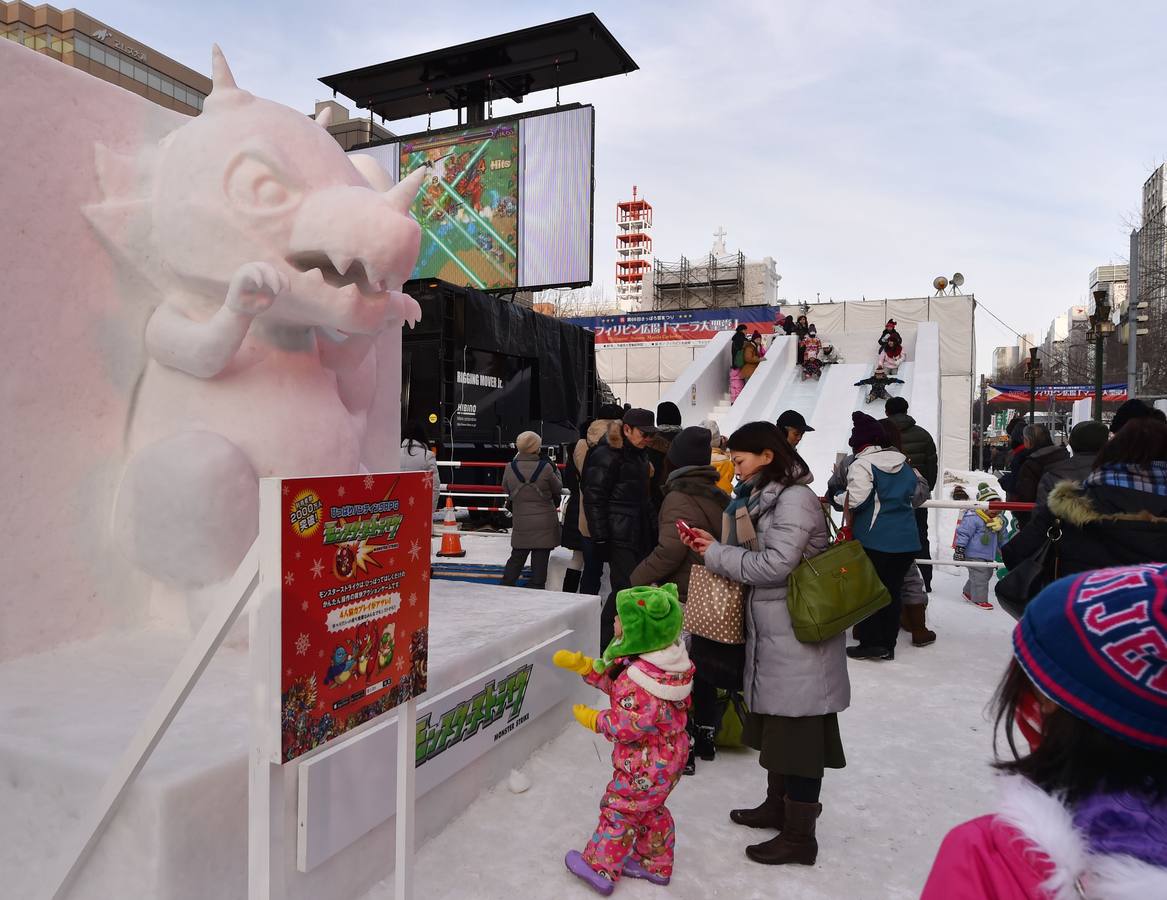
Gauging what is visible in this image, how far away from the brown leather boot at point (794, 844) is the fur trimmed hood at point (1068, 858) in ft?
6.45

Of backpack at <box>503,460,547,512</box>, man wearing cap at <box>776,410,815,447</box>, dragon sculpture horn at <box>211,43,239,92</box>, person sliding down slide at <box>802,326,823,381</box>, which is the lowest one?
backpack at <box>503,460,547,512</box>

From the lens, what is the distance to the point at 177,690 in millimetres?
1654

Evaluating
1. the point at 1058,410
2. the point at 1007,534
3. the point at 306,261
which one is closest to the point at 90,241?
the point at 306,261

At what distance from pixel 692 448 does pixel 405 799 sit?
2.20 meters

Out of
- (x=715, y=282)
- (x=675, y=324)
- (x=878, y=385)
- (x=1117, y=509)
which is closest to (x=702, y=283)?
(x=715, y=282)

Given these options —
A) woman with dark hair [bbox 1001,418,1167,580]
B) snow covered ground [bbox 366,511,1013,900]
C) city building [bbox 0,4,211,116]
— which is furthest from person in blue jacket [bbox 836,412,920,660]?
city building [bbox 0,4,211,116]

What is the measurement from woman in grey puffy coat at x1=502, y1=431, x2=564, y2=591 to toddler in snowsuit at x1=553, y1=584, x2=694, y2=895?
3414 mm

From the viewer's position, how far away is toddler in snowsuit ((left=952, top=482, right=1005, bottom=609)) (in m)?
6.81

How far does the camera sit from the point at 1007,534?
729 centimetres

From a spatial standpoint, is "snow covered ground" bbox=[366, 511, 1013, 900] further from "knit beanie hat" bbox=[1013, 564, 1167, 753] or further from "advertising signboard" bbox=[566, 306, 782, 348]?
"advertising signboard" bbox=[566, 306, 782, 348]

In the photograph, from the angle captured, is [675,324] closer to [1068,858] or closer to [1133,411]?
[1133,411]

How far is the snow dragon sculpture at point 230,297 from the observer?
8.67ft

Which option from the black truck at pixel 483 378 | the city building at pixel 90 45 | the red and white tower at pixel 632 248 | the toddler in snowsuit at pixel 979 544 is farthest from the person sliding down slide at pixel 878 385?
the red and white tower at pixel 632 248

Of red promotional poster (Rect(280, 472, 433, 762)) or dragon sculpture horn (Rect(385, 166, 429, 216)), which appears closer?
red promotional poster (Rect(280, 472, 433, 762))
